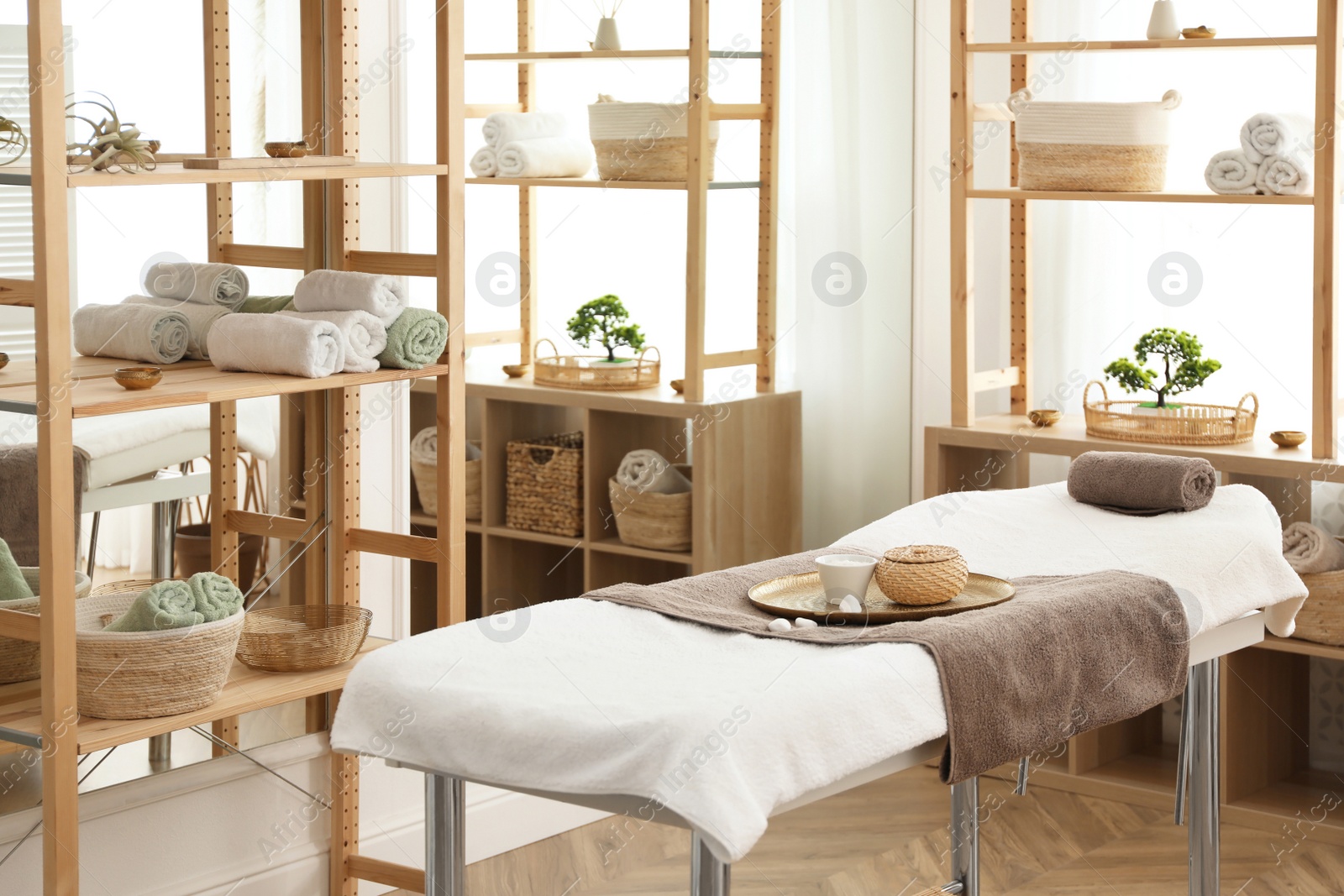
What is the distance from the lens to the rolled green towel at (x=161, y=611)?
2.23 meters

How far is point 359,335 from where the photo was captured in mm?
2465

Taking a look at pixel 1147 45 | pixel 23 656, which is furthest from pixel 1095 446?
pixel 23 656

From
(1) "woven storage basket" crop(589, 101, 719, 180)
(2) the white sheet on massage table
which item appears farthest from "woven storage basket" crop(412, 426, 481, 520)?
(2) the white sheet on massage table

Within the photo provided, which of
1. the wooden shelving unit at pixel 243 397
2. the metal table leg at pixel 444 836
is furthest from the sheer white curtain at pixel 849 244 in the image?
the metal table leg at pixel 444 836

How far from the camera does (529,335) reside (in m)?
3.95

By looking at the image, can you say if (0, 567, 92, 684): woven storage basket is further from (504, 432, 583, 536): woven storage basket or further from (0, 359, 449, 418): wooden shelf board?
(504, 432, 583, 536): woven storage basket

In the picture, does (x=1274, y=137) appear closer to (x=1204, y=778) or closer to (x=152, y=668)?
(x=1204, y=778)

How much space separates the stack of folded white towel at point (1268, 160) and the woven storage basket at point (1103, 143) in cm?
14

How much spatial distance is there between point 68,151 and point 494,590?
1.76m

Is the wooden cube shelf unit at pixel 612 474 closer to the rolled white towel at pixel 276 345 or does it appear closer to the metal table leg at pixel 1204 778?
the rolled white towel at pixel 276 345

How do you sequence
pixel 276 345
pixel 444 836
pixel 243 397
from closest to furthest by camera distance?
pixel 444 836, pixel 243 397, pixel 276 345

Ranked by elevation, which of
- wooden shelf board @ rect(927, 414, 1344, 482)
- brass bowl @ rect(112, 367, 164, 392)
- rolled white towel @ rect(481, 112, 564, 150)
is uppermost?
rolled white towel @ rect(481, 112, 564, 150)

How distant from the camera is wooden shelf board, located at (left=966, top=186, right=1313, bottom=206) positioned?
3.08 metres

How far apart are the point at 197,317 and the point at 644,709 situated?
1.23m
